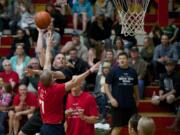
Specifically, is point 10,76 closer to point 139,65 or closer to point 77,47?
point 77,47

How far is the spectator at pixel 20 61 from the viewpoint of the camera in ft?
50.9

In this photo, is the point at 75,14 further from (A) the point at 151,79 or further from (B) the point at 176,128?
(B) the point at 176,128

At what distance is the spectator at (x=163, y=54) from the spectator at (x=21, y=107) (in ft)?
10.1

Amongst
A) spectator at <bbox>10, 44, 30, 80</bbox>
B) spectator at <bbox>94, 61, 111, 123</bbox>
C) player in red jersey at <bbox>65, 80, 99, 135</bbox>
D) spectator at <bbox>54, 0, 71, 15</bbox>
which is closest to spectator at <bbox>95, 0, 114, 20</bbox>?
spectator at <bbox>54, 0, 71, 15</bbox>

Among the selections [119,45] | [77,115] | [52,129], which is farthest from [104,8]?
[52,129]

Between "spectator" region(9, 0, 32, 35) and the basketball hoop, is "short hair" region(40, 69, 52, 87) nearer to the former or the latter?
the basketball hoop

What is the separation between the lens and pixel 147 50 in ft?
52.5

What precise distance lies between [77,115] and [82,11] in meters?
8.12

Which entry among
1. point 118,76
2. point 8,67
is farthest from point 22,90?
point 118,76

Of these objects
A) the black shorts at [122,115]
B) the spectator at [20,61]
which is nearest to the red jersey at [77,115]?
the black shorts at [122,115]

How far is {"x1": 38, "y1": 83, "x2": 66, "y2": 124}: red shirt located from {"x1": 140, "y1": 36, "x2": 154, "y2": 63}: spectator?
6.15 meters

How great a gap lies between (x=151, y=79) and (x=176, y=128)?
200cm

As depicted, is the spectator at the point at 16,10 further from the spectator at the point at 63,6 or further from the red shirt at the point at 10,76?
the red shirt at the point at 10,76

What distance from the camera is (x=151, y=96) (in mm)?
15227
